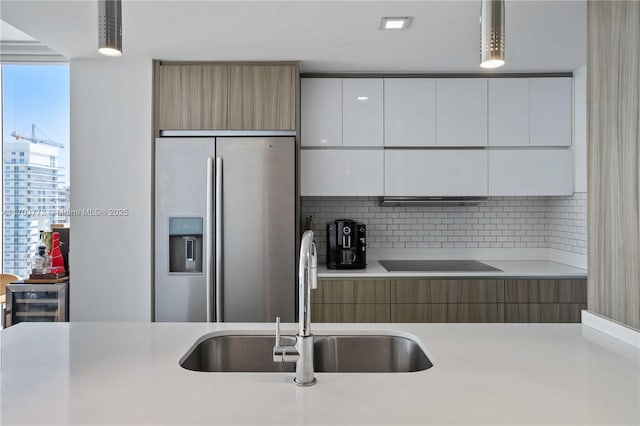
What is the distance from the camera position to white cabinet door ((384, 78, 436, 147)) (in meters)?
3.45

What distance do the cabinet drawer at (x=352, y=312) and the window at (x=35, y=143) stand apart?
2.53 meters

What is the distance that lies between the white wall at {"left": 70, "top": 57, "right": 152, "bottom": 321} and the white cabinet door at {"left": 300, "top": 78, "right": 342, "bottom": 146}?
110 cm

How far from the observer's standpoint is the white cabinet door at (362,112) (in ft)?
11.3

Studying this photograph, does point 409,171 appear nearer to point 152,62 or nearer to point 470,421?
point 152,62

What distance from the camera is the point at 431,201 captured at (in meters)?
3.58

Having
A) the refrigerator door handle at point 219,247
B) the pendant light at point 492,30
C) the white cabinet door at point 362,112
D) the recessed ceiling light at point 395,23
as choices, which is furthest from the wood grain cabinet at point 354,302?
the pendant light at point 492,30

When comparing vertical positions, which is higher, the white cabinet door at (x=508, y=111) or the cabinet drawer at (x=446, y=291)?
the white cabinet door at (x=508, y=111)

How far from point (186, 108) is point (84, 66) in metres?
0.75

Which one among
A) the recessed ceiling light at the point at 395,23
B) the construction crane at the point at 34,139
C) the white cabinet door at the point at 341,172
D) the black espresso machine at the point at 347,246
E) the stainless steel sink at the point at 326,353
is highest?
the recessed ceiling light at the point at 395,23

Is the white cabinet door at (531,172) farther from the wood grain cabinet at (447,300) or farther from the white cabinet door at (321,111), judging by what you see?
the white cabinet door at (321,111)

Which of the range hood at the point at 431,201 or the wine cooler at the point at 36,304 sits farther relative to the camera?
the range hood at the point at 431,201

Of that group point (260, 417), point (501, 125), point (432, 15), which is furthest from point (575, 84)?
point (260, 417)

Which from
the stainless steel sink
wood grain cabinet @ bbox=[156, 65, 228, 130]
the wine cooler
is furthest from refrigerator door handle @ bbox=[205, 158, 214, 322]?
the stainless steel sink

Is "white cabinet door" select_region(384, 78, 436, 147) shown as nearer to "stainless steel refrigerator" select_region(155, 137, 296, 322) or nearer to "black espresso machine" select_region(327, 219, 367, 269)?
"black espresso machine" select_region(327, 219, 367, 269)
